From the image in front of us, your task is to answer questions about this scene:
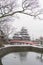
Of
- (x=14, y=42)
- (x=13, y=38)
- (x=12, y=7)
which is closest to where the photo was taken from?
(x=12, y=7)

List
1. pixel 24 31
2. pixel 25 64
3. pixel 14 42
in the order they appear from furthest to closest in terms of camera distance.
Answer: pixel 24 31, pixel 14 42, pixel 25 64

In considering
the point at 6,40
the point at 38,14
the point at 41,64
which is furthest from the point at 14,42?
the point at 38,14

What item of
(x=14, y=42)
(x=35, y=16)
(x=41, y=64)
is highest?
(x=35, y=16)

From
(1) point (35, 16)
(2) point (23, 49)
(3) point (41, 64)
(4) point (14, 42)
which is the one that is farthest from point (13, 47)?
(1) point (35, 16)

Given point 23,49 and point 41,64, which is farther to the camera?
point 23,49

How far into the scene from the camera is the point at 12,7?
8.66m

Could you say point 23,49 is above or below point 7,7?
below

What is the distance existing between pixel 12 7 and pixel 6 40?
2090 cm

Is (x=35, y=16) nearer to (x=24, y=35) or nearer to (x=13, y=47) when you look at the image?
(x=13, y=47)

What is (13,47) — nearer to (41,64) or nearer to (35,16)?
(41,64)

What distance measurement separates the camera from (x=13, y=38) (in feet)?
104

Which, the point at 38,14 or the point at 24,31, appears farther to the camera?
the point at 24,31

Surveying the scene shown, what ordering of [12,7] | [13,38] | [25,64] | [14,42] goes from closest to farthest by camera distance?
[12,7] < [25,64] < [14,42] < [13,38]

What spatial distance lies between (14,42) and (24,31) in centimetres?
662
